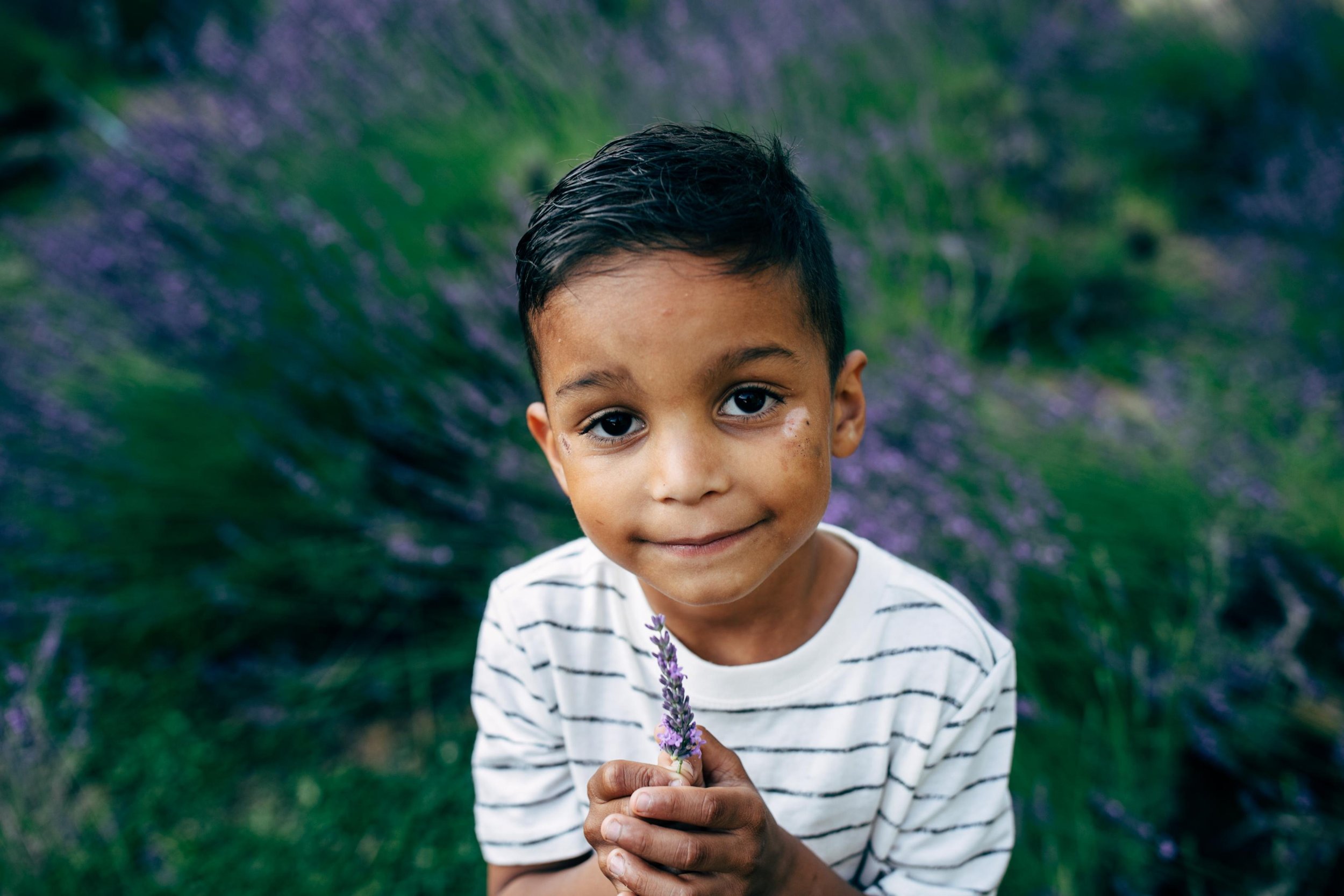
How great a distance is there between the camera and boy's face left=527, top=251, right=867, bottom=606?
0.85 metres

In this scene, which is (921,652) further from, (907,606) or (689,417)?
(689,417)

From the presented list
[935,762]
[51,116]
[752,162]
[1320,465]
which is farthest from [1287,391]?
[51,116]

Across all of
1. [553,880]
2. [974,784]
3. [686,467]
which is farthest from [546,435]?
[974,784]

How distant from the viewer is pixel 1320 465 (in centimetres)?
211

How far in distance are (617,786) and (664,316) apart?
16.6 inches

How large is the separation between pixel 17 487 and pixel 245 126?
1212 millimetres

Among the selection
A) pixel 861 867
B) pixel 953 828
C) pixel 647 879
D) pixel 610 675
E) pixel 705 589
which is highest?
pixel 705 589

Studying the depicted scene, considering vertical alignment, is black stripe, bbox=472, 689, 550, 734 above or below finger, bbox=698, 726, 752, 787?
below

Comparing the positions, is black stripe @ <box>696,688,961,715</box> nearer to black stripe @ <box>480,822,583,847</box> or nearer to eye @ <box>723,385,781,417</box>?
black stripe @ <box>480,822,583,847</box>

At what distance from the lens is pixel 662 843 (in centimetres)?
81

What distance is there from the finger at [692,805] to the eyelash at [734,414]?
325 millimetres

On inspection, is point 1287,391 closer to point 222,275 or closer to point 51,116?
point 222,275

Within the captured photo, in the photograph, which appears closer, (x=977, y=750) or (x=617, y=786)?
(x=617, y=786)

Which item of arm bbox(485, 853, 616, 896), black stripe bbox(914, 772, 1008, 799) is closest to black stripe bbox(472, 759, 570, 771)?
arm bbox(485, 853, 616, 896)
